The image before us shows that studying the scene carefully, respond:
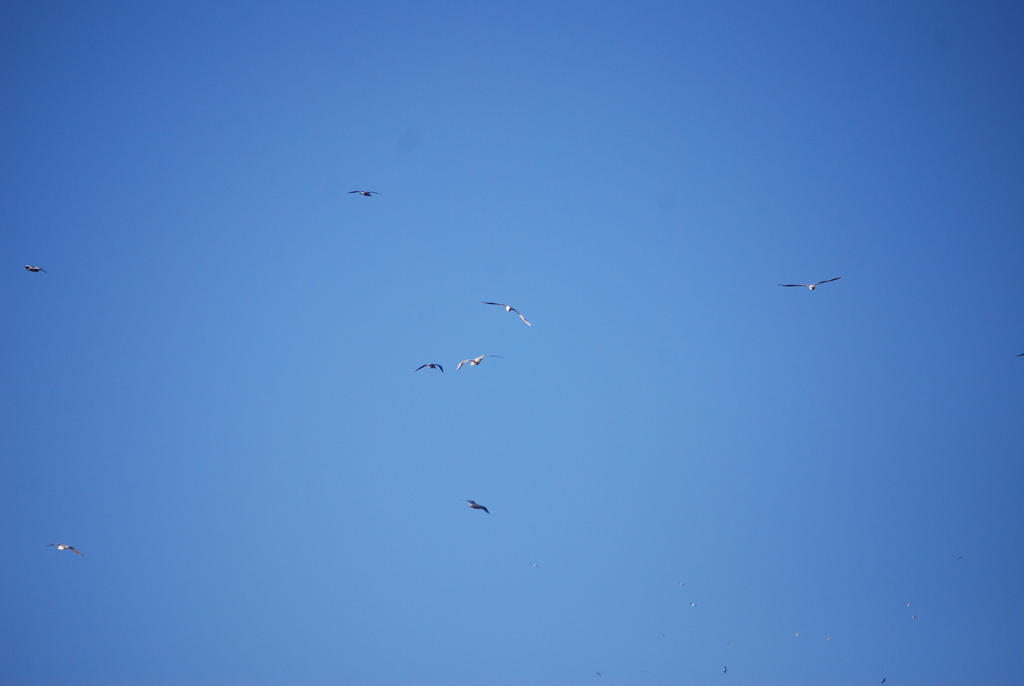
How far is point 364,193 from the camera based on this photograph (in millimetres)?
26438

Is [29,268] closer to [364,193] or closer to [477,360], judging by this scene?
[364,193]

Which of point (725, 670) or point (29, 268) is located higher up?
point (29, 268)

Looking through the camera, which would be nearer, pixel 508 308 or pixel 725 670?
pixel 508 308

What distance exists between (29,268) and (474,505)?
16388 mm

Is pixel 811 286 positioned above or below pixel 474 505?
above

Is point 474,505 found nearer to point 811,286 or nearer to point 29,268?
point 811,286

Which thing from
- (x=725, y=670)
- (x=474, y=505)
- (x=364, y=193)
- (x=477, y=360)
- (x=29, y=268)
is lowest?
(x=725, y=670)

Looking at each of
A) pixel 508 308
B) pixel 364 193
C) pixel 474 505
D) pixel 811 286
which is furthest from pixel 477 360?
pixel 811 286

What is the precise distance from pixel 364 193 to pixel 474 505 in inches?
431

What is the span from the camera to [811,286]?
26.8 meters

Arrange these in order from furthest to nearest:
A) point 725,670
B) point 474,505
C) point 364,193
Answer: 1. point 725,670
2. point 364,193
3. point 474,505

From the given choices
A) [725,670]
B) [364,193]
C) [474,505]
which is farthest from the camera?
[725,670]

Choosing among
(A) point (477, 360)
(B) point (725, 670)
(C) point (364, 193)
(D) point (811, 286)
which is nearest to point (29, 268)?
(C) point (364, 193)

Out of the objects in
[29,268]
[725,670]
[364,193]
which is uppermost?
[364,193]
